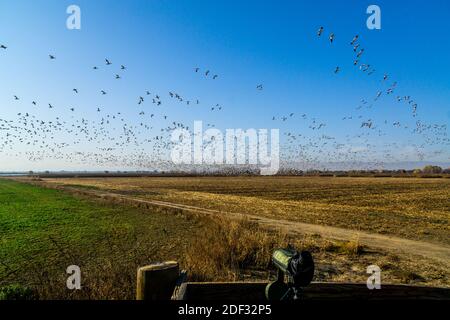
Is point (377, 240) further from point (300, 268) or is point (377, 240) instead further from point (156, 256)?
point (300, 268)

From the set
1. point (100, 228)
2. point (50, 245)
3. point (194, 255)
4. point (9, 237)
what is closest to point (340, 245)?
point (194, 255)

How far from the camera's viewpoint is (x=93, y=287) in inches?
256

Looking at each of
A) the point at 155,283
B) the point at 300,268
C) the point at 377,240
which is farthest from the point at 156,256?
the point at 300,268

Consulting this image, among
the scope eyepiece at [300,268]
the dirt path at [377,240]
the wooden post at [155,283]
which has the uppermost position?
the scope eyepiece at [300,268]

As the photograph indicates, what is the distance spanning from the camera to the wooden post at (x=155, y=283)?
3.64 meters

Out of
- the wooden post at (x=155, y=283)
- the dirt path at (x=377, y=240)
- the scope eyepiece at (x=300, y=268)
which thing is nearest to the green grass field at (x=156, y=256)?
the dirt path at (x=377, y=240)

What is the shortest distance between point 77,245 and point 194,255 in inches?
345

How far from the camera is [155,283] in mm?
3672

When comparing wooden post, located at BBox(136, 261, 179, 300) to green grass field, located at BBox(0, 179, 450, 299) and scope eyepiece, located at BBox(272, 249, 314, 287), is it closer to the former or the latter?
scope eyepiece, located at BBox(272, 249, 314, 287)

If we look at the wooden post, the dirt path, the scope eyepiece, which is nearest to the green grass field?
the dirt path

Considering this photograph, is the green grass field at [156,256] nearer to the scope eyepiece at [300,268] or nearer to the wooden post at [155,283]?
the wooden post at [155,283]

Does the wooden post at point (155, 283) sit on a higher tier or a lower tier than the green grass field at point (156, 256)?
higher

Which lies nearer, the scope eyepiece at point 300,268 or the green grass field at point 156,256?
the scope eyepiece at point 300,268
